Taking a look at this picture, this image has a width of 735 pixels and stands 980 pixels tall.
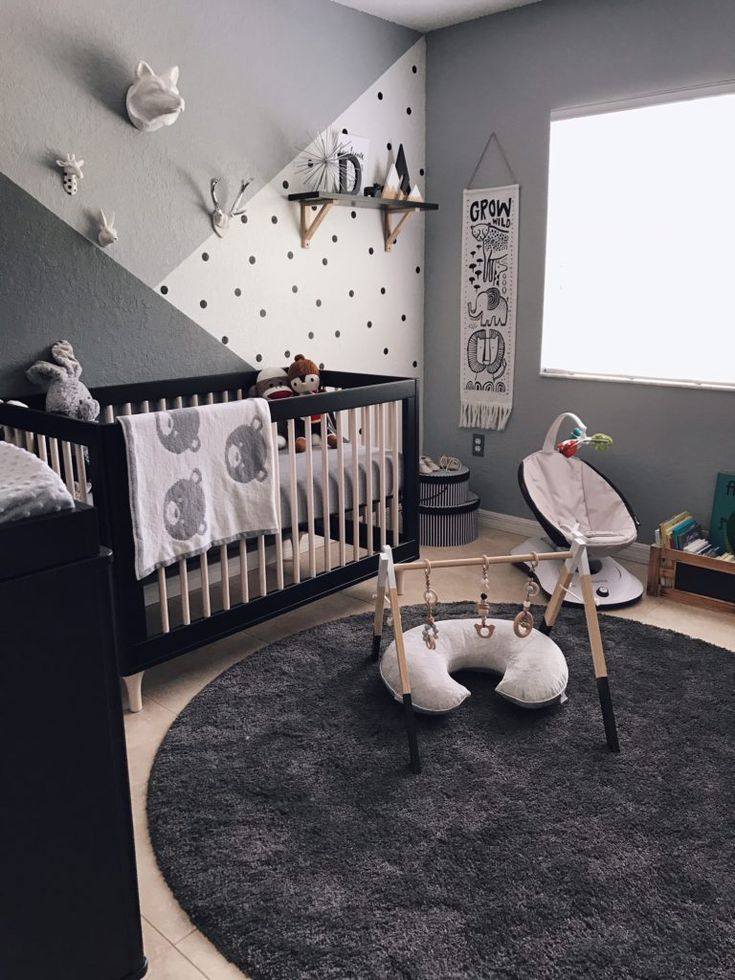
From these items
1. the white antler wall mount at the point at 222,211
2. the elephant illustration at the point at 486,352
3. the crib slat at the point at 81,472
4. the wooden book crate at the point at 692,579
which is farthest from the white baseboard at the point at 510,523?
the crib slat at the point at 81,472

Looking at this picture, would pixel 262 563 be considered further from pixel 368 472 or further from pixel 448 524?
pixel 448 524

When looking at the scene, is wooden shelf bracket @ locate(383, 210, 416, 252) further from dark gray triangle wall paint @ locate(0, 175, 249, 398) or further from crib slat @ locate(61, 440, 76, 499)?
crib slat @ locate(61, 440, 76, 499)

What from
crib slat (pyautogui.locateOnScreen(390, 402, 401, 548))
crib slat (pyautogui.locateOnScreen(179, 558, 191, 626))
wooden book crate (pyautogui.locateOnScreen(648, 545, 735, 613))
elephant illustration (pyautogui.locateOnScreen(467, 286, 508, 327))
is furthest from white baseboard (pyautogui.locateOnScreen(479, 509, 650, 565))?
crib slat (pyautogui.locateOnScreen(179, 558, 191, 626))

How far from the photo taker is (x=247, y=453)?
2.33 m

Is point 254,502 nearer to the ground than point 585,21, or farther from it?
nearer to the ground

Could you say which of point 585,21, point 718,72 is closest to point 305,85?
point 585,21

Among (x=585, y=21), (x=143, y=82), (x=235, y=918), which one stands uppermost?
(x=585, y=21)

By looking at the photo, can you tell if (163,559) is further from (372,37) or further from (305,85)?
(372,37)

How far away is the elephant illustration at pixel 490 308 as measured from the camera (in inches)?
143

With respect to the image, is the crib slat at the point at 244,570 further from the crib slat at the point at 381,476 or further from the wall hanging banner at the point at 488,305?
the wall hanging banner at the point at 488,305

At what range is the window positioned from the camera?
297 centimetres

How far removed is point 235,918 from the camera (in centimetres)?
150

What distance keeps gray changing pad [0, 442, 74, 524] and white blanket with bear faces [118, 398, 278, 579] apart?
3.08ft

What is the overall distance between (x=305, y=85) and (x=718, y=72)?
1.48 metres
